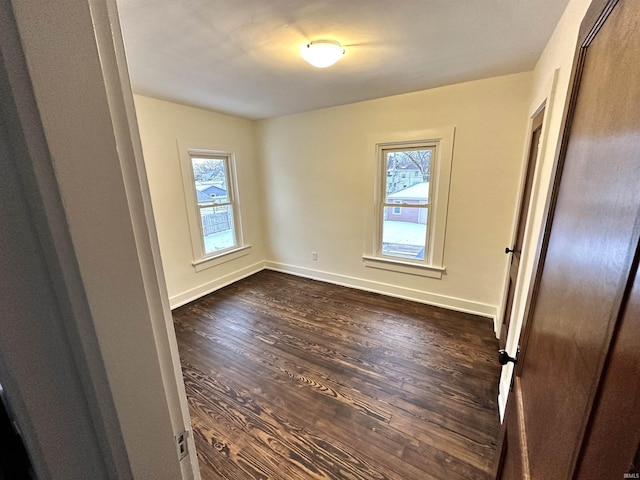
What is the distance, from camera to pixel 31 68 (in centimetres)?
32

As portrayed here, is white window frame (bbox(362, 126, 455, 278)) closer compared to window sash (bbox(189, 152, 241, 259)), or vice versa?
white window frame (bbox(362, 126, 455, 278))

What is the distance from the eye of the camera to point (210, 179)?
359 cm

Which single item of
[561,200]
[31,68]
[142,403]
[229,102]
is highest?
[229,102]

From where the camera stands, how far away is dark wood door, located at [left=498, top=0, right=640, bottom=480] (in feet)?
1.33

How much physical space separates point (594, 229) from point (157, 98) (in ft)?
11.6

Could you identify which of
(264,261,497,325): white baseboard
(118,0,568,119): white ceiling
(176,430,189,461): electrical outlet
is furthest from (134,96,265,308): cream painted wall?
(176,430,189,461): electrical outlet

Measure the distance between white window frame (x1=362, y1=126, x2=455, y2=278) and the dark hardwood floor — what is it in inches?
19.9

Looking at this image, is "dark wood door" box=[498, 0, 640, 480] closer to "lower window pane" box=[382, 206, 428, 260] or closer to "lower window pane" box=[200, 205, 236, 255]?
"lower window pane" box=[382, 206, 428, 260]

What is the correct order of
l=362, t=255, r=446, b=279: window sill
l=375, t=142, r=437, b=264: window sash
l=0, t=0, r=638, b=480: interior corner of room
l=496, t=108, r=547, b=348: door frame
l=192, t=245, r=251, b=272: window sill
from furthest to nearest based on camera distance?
l=192, t=245, r=251, b=272: window sill, l=362, t=255, r=446, b=279: window sill, l=375, t=142, r=437, b=264: window sash, l=496, t=108, r=547, b=348: door frame, l=0, t=0, r=638, b=480: interior corner of room

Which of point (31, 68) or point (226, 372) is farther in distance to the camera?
point (226, 372)

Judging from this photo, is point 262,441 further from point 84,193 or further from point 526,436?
point 84,193

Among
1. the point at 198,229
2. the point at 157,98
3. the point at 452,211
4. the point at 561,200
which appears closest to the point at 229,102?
the point at 157,98

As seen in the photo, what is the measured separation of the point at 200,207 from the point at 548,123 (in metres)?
3.50

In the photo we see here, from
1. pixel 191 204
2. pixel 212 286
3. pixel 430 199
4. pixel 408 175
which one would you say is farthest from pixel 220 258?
pixel 430 199
